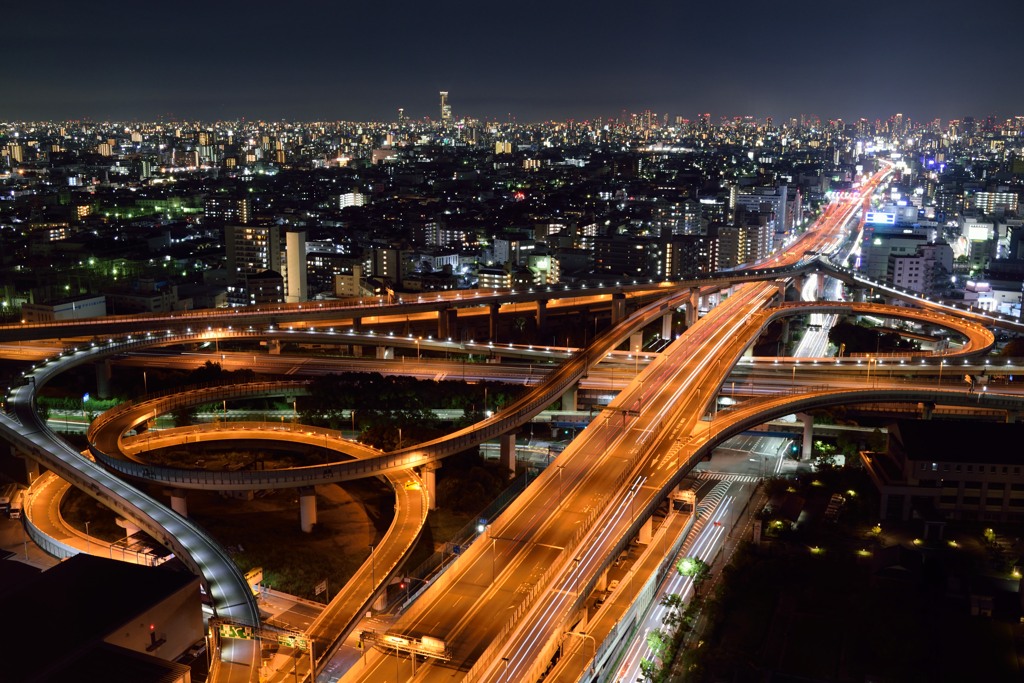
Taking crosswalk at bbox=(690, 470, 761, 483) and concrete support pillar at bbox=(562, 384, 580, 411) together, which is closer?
crosswalk at bbox=(690, 470, 761, 483)

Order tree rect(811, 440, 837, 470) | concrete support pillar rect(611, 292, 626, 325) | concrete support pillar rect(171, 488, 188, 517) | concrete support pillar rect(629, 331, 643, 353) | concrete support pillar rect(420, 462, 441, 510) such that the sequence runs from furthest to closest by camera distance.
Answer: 1. concrete support pillar rect(611, 292, 626, 325)
2. concrete support pillar rect(629, 331, 643, 353)
3. tree rect(811, 440, 837, 470)
4. concrete support pillar rect(420, 462, 441, 510)
5. concrete support pillar rect(171, 488, 188, 517)

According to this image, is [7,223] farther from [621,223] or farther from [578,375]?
[578,375]

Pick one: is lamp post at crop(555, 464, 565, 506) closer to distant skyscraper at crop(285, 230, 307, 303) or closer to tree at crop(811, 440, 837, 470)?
tree at crop(811, 440, 837, 470)

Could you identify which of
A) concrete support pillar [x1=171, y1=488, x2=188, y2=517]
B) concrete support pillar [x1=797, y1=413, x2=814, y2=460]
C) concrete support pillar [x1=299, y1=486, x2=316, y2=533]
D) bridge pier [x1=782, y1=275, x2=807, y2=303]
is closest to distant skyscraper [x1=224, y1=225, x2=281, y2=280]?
bridge pier [x1=782, y1=275, x2=807, y2=303]

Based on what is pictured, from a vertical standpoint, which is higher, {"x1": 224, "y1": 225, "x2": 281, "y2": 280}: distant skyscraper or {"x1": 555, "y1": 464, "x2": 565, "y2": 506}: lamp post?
{"x1": 224, "y1": 225, "x2": 281, "y2": 280}: distant skyscraper

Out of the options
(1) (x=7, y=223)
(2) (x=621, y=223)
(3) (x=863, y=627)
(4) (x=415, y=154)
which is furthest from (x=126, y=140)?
(3) (x=863, y=627)

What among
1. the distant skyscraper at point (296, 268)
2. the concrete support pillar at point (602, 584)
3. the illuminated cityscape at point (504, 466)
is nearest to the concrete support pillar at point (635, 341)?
the illuminated cityscape at point (504, 466)

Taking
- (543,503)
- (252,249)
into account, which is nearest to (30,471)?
(543,503)
